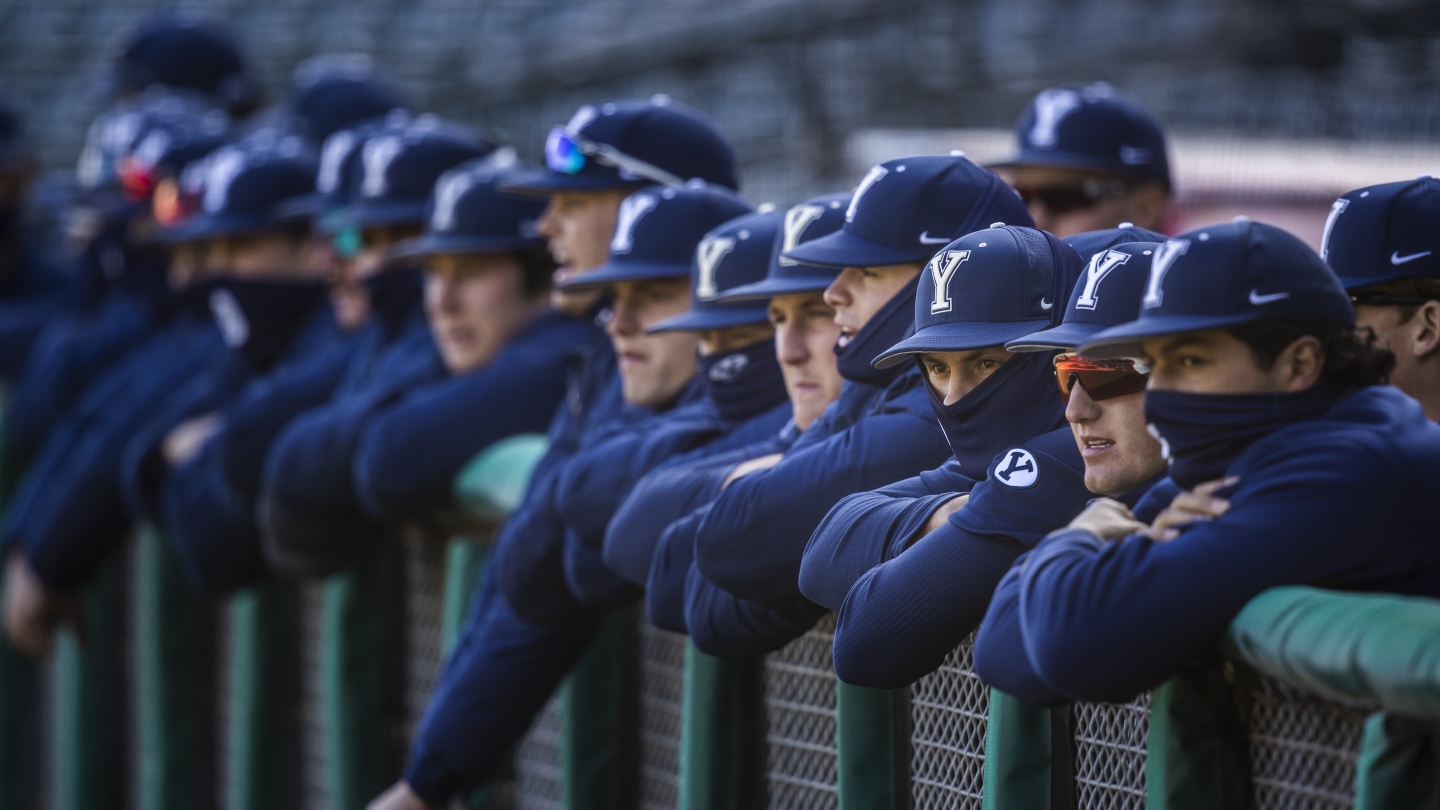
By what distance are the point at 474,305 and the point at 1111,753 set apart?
2.74 m

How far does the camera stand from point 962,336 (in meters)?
2.65

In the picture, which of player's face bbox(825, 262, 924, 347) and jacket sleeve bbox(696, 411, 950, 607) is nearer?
jacket sleeve bbox(696, 411, 950, 607)

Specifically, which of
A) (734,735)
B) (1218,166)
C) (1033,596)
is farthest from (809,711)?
(1218,166)

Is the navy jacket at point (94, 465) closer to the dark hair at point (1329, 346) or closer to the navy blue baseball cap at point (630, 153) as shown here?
the navy blue baseball cap at point (630, 153)

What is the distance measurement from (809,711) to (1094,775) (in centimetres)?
76

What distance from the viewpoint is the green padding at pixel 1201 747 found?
2.26m

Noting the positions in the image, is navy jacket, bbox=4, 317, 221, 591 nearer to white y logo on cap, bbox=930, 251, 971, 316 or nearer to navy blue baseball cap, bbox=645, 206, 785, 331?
navy blue baseball cap, bbox=645, 206, 785, 331

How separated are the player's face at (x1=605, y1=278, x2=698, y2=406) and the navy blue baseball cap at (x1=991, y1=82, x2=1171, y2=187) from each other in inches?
42.9

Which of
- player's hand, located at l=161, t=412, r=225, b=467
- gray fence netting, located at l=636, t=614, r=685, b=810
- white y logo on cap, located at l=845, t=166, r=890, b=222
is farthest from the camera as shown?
player's hand, located at l=161, t=412, r=225, b=467

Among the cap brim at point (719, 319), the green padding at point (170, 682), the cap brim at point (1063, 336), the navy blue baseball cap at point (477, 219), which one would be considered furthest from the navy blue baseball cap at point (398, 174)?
the cap brim at point (1063, 336)

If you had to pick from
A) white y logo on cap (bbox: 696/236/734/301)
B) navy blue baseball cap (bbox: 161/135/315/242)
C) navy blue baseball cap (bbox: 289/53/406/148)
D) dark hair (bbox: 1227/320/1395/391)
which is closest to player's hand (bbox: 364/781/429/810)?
white y logo on cap (bbox: 696/236/734/301)

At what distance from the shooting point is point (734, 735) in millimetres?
3369

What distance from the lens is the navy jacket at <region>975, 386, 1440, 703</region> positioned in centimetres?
212

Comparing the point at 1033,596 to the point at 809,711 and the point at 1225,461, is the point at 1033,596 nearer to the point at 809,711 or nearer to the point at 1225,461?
the point at 1225,461
